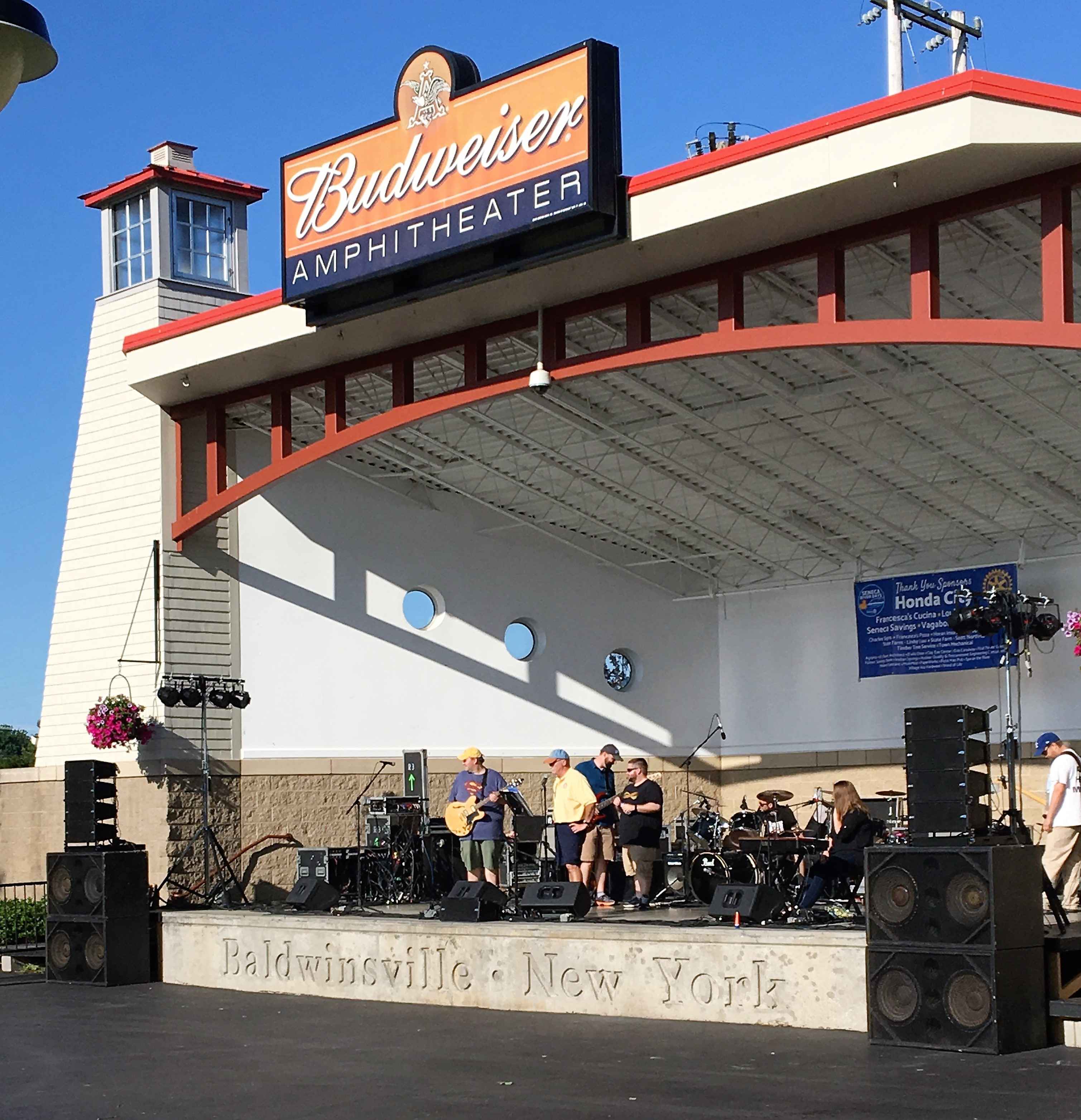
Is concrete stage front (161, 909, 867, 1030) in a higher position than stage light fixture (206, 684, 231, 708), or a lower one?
lower

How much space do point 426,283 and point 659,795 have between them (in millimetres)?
5414

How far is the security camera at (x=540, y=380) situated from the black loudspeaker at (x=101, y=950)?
20.9 feet

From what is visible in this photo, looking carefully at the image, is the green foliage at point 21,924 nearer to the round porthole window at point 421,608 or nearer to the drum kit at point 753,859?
the round porthole window at point 421,608

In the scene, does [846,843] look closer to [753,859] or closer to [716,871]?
[753,859]

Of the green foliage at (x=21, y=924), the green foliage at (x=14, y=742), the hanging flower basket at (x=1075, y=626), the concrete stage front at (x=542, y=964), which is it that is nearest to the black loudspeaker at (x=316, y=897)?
the concrete stage front at (x=542, y=964)

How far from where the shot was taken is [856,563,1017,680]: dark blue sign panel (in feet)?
73.6

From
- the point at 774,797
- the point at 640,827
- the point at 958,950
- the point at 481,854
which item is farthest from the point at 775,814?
the point at 958,950

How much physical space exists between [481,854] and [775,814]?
3.35 metres

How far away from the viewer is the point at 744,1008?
1172cm

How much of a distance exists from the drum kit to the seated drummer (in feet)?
0.05

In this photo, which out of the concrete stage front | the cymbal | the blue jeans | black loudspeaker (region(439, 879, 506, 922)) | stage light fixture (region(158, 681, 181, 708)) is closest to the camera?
the concrete stage front

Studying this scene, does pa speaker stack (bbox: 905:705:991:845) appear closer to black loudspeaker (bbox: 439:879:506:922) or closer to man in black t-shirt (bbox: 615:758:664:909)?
black loudspeaker (bbox: 439:879:506:922)

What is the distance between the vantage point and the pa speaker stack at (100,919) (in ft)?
52.1

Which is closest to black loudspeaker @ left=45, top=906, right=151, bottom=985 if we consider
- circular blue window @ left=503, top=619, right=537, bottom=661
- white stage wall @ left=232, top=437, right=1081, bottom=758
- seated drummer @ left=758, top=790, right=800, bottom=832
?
white stage wall @ left=232, top=437, right=1081, bottom=758
